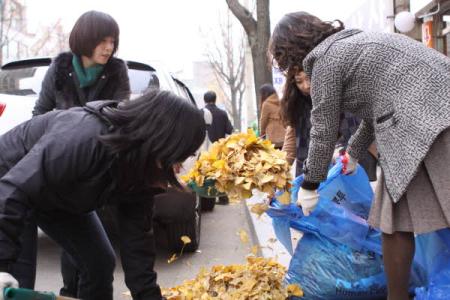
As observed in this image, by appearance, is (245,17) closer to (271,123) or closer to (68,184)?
(271,123)

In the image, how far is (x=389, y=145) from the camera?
230cm

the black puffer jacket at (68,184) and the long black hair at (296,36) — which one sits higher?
the long black hair at (296,36)

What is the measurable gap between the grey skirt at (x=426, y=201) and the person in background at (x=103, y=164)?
0.84 metres

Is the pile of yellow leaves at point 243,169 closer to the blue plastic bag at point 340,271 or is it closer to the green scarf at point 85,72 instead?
the blue plastic bag at point 340,271

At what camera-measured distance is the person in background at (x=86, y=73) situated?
10.3ft

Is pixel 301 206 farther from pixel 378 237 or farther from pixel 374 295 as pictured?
pixel 374 295

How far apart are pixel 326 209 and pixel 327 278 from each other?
1.17 ft

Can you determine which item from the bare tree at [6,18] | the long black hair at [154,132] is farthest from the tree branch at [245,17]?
the bare tree at [6,18]

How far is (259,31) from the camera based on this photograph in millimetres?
9102

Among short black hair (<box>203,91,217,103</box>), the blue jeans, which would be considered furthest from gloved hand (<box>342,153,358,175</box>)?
short black hair (<box>203,91,217,103</box>)

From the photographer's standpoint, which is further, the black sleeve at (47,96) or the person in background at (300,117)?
the black sleeve at (47,96)

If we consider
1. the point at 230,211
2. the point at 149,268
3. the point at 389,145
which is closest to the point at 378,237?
the point at 389,145

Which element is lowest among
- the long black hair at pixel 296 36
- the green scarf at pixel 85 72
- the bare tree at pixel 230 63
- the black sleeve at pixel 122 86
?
the bare tree at pixel 230 63

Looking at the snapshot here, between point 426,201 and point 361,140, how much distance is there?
58cm
